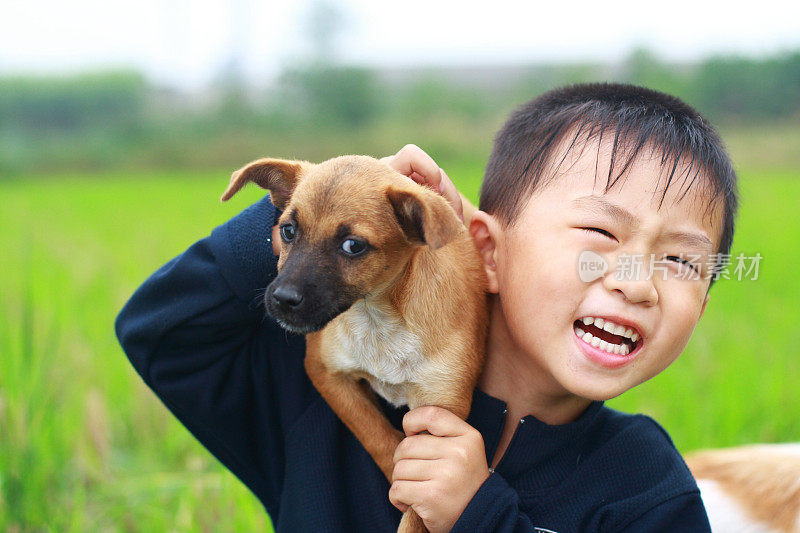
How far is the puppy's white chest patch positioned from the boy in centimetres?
11

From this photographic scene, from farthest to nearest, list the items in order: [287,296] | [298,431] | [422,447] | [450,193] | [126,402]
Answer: [126,402], [298,431], [450,193], [422,447], [287,296]

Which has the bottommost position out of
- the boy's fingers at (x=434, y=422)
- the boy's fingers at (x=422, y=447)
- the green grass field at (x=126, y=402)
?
the green grass field at (x=126, y=402)

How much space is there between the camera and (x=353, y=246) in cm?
166

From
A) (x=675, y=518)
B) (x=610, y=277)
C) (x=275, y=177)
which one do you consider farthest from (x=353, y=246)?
(x=675, y=518)

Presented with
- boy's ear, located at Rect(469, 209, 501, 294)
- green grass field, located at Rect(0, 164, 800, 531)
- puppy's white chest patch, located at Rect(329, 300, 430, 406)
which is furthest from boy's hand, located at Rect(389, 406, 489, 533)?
green grass field, located at Rect(0, 164, 800, 531)

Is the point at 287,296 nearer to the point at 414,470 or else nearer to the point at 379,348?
the point at 379,348

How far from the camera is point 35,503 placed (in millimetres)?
2791

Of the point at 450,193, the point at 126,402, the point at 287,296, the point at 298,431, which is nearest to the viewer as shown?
the point at 287,296

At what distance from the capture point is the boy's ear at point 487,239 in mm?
1858

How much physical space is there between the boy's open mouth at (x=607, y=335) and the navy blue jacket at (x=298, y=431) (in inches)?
11.7

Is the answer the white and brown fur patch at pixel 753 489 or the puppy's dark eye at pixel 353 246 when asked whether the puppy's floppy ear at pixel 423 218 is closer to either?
the puppy's dark eye at pixel 353 246

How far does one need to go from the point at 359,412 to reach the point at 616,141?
0.94 metres

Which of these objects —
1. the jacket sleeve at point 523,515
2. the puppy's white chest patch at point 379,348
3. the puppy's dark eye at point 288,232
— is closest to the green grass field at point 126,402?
the puppy's white chest patch at point 379,348

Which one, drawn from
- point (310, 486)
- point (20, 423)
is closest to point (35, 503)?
point (20, 423)
